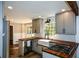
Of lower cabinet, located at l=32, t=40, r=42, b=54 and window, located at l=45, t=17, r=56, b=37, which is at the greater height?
window, located at l=45, t=17, r=56, b=37

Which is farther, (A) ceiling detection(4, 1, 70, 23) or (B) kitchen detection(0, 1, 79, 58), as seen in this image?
(A) ceiling detection(4, 1, 70, 23)

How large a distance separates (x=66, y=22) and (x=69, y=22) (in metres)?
0.13

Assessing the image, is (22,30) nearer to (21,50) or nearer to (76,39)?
(21,50)

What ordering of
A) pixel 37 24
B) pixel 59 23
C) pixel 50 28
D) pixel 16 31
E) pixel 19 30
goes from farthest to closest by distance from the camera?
pixel 19 30 → pixel 16 31 → pixel 37 24 → pixel 50 28 → pixel 59 23

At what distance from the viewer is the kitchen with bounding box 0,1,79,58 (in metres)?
2.38

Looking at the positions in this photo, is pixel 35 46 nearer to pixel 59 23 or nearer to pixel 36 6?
pixel 59 23

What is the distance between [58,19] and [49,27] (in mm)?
1665

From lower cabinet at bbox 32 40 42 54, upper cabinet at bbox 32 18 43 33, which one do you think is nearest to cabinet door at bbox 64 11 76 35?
upper cabinet at bbox 32 18 43 33

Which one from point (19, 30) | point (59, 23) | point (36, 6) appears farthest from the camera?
point (19, 30)

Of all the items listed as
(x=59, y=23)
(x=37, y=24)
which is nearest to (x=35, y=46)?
(x=37, y=24)

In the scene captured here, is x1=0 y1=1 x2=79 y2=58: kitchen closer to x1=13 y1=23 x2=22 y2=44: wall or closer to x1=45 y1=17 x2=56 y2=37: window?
x1=45 y1=17 x2=56 y2=37: window

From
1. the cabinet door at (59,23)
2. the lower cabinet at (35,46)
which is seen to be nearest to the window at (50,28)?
the lower cabinet at (35,46)

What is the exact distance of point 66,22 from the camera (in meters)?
3.63

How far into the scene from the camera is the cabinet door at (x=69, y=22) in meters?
3.42
